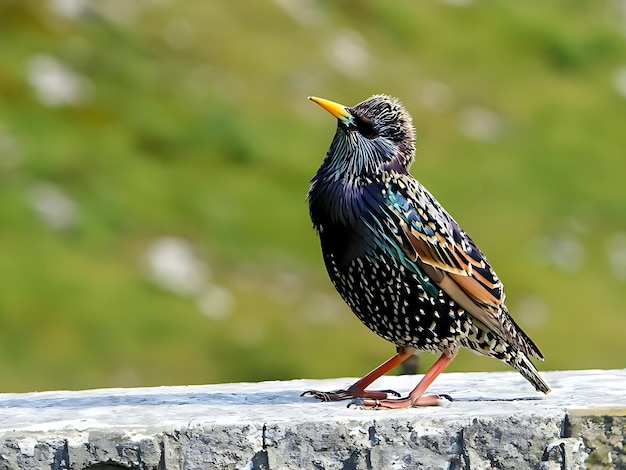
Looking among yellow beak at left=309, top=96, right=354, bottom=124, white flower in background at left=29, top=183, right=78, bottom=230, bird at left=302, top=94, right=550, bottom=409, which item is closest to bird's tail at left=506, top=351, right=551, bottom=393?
bird at left=302, top=94, right=550, bottom=409

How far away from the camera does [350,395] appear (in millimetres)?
7863

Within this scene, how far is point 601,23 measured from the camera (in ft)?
107

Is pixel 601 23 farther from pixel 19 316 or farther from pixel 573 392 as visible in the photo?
pixel 573 392

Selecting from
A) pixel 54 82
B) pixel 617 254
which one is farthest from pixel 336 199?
pixel 54 82

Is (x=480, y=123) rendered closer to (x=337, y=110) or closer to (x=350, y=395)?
(x=350, y=395)

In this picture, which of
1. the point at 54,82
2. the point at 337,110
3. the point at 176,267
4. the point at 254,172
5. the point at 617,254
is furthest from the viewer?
the point at 54,82

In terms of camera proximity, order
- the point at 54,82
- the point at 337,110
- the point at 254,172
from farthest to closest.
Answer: the point at 54,82 < the point at 254,172 < the point at 337,110

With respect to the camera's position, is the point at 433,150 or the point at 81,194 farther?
the point at 433,150

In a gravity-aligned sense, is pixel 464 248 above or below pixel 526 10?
below

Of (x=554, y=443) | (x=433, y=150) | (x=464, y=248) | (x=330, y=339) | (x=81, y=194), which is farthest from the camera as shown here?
(x=433, y=150)

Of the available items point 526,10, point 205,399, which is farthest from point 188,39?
point 205,399

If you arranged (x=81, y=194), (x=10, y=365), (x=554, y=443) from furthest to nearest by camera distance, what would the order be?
(x=81, y=194), (x=10, y=365), (x=554, y=443)

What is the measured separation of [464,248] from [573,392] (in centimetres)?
108

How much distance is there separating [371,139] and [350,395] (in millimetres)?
1543
